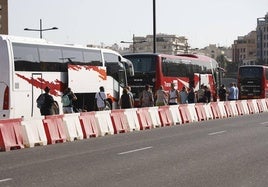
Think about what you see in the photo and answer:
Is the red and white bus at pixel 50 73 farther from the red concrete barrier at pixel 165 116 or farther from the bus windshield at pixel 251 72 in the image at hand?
the bus windshield at pixel 251 72

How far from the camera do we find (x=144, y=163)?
12359 mm

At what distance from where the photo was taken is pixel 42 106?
2064 cm

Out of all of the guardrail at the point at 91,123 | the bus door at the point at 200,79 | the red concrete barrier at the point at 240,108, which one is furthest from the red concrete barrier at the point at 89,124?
A: the bus door at the point at 200,79

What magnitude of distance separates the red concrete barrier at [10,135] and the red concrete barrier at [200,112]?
14.7 metres

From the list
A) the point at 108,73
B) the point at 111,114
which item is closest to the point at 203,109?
the point at 108,73

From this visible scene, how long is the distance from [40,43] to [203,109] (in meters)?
10.0

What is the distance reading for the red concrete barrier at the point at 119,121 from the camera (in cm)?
2212

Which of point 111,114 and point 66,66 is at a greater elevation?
point 66,66

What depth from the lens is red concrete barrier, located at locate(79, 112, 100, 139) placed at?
65.7 feet

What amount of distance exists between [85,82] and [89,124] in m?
7.55

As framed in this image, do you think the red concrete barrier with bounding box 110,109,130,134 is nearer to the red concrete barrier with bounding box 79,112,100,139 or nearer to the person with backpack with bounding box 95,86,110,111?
the red concrete barrier with bounding box 79,112,100,139

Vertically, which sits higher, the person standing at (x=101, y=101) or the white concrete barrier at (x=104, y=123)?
the person standing at (x=101, y=101)

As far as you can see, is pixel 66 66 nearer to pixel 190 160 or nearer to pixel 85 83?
pixel 85 83

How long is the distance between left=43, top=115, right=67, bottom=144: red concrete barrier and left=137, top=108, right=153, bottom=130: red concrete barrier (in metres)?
5.78
